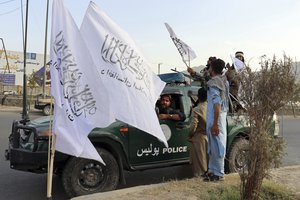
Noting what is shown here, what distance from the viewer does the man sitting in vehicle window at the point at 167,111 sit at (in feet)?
22.1

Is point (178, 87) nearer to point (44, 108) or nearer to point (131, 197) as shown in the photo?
point (131, 197)

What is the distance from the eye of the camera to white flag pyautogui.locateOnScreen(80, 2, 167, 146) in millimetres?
4746

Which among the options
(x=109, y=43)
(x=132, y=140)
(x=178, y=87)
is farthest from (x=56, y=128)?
(x=178, y=87)

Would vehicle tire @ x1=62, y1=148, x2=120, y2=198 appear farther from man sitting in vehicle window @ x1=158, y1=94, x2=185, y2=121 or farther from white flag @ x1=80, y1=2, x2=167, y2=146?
white flag @ x1=80, y1=2, x2=167, y2=146

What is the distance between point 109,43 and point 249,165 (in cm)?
219

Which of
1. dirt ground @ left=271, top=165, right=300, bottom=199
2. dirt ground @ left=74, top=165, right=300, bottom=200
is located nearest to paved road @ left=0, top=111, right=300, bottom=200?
dirt ground @ left=74, top=165, right=300, bottom=200

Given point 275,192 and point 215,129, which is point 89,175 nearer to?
point 215,129

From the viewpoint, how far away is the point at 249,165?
5.03 meters

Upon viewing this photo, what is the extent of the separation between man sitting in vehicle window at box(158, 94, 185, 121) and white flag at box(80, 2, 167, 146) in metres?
1.73

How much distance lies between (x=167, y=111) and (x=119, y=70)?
2211mm

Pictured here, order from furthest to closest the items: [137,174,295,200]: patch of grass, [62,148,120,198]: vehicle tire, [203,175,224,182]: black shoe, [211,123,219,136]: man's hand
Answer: [203,175,224,182]: black shoe, [211,123,219,136]: man's hand, [62,148,120,198]: vehicle tire, [137,174,295,200]: patch of grass

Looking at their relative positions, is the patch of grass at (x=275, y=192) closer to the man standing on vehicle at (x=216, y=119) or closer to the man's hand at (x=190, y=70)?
the man standing on vehicle at (x=216, y=119)

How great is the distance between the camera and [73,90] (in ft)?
14.6

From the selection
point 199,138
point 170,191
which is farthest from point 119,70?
point 199,138
